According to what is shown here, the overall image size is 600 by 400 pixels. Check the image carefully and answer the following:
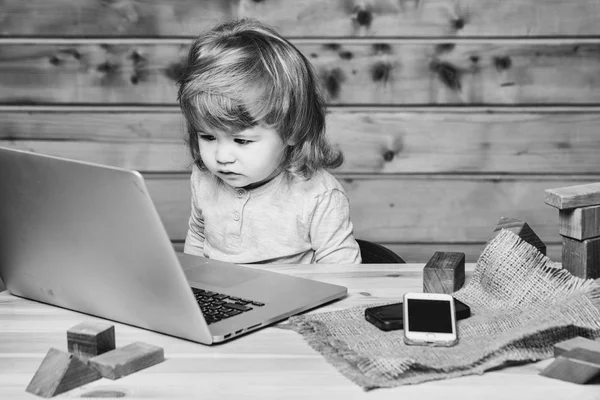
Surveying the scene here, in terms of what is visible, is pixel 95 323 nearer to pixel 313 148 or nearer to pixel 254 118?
pixel 254 118

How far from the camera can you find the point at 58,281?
113 cm

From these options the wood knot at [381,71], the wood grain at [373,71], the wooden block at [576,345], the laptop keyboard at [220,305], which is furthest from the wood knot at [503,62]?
the wooden block at [576,345]

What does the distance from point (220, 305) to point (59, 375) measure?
308 millimetres

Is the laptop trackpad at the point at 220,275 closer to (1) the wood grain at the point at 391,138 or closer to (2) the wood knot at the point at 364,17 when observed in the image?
(1) the wood grain at the point at 391,138

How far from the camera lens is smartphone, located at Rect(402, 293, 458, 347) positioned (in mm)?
972

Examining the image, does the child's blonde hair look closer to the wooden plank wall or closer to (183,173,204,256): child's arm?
(183,173,204,256): child's arm

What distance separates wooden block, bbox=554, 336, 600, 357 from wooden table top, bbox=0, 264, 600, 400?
34 millimetres

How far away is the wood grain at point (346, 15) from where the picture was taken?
8.25ft

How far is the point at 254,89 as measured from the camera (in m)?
1.61

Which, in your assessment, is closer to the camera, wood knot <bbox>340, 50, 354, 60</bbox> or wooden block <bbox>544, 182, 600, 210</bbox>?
wooden block <bbox>544, 182, 600, 210</bbox>

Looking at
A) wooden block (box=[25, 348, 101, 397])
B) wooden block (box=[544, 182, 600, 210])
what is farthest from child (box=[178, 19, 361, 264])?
wooden block (box=[25, 348, 101, 397])

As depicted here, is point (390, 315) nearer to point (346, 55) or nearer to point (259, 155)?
point (259, 155)

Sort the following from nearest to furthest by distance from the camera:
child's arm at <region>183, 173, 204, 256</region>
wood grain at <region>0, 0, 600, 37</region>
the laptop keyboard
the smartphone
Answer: the smartphone < the laptop keyboard < child's arm at <region>183, 173, 204, 256</region> < wood grain at <region>0, 0, 600, 37</region>

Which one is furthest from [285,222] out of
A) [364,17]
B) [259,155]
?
[364,17]
